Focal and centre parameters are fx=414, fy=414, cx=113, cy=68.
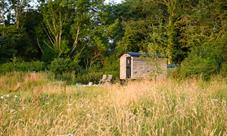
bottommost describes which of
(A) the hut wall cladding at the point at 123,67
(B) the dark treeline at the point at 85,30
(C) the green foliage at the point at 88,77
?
(C) the green foliage at the point at 88,77

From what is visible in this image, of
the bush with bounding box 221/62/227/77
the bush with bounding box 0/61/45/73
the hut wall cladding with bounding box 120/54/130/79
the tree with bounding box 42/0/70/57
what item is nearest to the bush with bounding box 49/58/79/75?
the bush with bounding box 0/61/45/73

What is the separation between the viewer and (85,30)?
30.6 meters

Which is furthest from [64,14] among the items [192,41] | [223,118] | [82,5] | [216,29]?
[223,118]

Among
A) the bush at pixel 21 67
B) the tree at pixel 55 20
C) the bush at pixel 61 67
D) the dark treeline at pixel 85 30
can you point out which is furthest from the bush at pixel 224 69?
the tree at pixel 55 20

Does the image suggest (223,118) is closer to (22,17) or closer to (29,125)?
(29,125)

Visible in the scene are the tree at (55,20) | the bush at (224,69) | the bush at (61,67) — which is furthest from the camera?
the tree at (55,20)

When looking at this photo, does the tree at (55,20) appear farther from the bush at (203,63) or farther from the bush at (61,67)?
the bush at (203,63)

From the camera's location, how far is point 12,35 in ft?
91.7

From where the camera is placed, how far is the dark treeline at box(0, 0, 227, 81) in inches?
1084

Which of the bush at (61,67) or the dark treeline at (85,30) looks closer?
the bush at (61,67)

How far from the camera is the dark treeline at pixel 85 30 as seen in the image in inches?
1084

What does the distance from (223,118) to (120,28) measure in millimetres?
29379

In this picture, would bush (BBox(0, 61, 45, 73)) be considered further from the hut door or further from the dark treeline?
the hut door

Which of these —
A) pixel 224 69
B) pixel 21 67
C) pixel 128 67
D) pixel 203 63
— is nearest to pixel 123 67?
pixel 128 67
